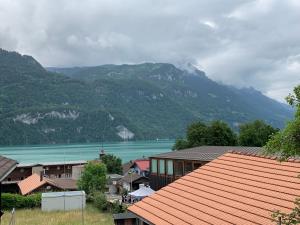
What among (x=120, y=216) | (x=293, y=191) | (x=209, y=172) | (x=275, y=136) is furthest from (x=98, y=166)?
(x=275, y=136)

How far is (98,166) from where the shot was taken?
203ft

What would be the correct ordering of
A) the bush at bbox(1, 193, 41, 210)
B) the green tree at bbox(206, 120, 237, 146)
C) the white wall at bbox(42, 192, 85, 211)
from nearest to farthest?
the white wall at bbox(42, 192, 85, 211) < the bush at bbox(1, 193, 41, 210) < the green tree at bbox(206, 120, 237, 146)

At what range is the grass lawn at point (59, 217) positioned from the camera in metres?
37.6

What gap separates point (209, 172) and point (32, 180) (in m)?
55.6

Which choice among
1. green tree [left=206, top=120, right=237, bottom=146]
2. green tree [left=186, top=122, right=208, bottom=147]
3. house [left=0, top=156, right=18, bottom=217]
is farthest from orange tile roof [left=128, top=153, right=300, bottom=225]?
green tree [left=186, top=122, right=208, bottom=147]

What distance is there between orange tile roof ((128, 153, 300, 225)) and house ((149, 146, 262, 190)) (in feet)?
75.6

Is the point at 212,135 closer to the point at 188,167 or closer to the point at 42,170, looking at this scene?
the point at 188,167

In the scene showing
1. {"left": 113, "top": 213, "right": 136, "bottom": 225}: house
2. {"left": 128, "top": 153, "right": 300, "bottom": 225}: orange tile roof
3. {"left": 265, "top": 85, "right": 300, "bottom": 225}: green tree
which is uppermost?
{"left": 265, "top": 85, "right": 300, "bottom": 225}: green tree

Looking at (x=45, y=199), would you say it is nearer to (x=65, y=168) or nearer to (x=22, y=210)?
(x=22, y=210)

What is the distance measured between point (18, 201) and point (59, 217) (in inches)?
404

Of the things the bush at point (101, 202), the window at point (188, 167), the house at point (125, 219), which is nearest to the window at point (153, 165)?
the window at point (188, 167)

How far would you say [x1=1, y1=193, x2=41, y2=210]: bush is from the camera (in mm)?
49094

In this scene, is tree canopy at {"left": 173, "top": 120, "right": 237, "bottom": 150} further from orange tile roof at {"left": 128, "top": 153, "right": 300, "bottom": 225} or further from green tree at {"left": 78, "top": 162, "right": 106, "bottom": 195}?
orange tile roof at {"left": 128, "top": 153, "right": 300, "bottom": 225}

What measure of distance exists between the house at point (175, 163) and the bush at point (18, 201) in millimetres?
13591
